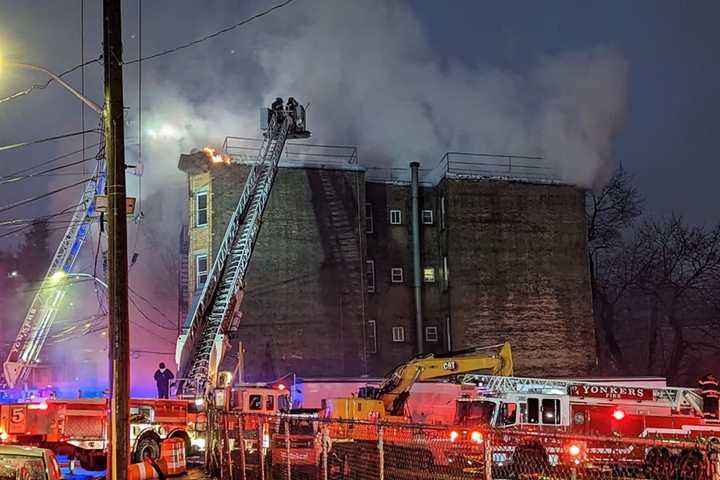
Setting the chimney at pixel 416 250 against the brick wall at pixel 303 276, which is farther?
the chimney at pixel 416 250

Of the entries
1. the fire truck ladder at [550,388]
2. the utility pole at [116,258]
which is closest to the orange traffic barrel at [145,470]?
the utility pole at [116,258]

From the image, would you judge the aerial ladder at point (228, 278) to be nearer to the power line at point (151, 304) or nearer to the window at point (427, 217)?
the window at point (427, 217)

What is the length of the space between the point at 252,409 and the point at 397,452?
5.20 meters

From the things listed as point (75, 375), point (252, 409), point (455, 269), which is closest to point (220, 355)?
point (252, 409)

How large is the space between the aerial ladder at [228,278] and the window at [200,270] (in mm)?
2784

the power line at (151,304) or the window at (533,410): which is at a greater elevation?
the power line at (151,304)

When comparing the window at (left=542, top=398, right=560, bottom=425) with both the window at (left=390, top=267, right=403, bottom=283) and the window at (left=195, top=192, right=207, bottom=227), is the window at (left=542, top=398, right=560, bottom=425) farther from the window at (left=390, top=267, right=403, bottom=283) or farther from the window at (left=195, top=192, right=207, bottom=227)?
the window at (left=195, top=192, right=207, bottom=227)

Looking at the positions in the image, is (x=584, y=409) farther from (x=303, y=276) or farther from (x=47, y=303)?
(x=47, y=303)

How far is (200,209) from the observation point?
101ft

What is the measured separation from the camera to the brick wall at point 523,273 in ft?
107

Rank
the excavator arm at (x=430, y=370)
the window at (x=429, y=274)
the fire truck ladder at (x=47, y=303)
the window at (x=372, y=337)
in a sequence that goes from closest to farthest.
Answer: the excavator arm at (x=430, y=370) → the fire truck ladder at (x=47, y=303) → the window at (x=372, y=337) → the window at (x=429, y=274)

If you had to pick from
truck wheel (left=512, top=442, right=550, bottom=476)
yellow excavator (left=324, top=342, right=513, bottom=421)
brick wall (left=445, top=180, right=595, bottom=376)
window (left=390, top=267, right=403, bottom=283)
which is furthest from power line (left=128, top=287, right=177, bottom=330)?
truck wheel (left=512, top=442, right=550, bottom=476)

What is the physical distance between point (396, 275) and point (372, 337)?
2785 millimetres

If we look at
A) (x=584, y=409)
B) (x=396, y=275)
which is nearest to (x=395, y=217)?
(x=396, y=275)
